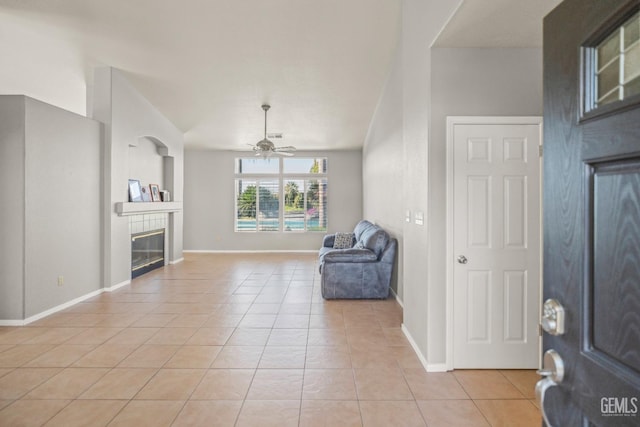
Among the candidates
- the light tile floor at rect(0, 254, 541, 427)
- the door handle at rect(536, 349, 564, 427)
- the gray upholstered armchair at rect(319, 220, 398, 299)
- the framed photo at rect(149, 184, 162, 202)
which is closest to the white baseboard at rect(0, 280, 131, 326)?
the light tile floor at rect(0, 254, 541, 427)

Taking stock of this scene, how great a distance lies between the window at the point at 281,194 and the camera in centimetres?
1020

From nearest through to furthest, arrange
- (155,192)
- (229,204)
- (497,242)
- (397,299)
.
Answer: (497,242)
(397,299)
(155,192)
(229,204)

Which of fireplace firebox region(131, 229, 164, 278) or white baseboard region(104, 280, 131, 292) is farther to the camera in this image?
fireplace firebox region(131, 229, 164, 278)

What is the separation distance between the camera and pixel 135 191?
6574 mm

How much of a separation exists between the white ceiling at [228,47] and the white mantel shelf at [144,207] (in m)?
1.92

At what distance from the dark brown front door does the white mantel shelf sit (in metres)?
6.22

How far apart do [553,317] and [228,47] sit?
535 centimetres

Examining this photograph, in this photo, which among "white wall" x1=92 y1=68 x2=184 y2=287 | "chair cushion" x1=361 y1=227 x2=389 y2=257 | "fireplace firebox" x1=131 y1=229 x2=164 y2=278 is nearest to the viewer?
"chair cushion" x1=361 y1=227 x2=389 y2=257

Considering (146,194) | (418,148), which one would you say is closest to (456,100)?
(418,148)

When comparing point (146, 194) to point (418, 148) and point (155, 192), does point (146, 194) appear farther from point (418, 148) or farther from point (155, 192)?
point (418, 148)

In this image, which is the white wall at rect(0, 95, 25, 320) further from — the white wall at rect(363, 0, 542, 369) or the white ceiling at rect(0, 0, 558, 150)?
the white wall at rect(363, 0, 542, 369)

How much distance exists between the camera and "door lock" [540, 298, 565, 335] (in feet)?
2.92

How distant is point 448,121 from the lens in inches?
117

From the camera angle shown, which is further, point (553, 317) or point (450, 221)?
point (450, 221)
